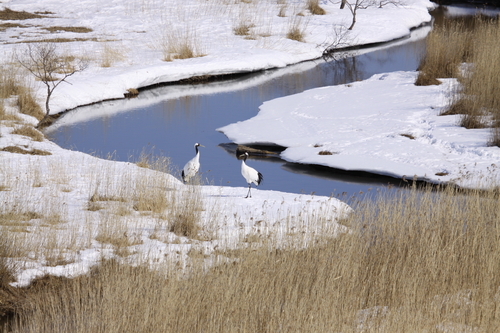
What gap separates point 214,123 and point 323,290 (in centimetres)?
911

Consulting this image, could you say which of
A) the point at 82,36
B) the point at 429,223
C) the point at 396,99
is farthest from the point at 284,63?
the point at 429,223

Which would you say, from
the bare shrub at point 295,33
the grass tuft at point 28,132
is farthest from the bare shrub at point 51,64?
the bare shrub at point 295,33

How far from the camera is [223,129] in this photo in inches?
500

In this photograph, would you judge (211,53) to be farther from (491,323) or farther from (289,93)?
(491,323)

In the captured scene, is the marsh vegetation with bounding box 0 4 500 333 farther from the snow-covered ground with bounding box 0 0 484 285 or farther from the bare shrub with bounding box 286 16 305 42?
the bare shrub with bounding box 286 16 305 42

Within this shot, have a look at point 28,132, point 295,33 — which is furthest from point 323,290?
point 295,33

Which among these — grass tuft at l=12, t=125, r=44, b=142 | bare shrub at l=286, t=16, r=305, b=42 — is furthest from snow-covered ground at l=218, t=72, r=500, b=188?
bare shrub at l=286, t=16, r=305, b=42

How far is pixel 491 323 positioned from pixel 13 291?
411 cm

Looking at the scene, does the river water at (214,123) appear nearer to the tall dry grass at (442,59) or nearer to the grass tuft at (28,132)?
the grass tuft at (28,132)

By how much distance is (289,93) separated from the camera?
1551 centimetres

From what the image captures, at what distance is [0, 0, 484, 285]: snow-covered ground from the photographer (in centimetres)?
595

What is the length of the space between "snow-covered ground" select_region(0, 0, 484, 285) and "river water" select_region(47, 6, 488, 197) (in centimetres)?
40

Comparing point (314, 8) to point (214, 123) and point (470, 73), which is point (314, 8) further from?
point (214, 123)

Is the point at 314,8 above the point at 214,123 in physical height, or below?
above
